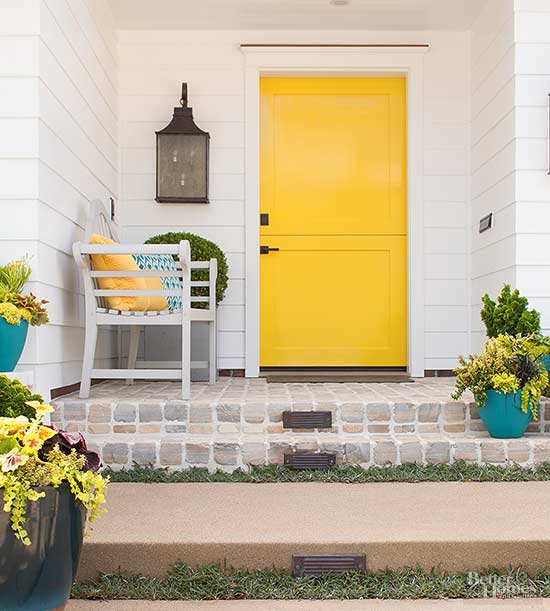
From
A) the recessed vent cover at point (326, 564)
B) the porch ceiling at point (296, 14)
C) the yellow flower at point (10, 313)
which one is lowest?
the recessed vent cover at point (326, 564)

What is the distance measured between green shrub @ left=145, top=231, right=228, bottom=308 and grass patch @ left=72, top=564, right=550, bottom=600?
2.53 m

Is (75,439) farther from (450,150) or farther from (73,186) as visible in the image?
(450,150)

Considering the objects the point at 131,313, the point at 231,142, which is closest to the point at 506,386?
the point at 131,313

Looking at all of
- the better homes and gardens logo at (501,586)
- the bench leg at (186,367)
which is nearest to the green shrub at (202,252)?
the bench leg at (186,367)

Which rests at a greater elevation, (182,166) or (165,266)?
(182,166)

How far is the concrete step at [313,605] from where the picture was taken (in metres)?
2.17

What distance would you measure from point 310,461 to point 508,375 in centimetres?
93

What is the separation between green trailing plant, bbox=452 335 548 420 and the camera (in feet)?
11.0

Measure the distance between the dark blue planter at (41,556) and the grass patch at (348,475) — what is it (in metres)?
1.29

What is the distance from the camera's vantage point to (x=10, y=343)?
298 centimetres

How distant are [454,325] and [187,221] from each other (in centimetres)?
186

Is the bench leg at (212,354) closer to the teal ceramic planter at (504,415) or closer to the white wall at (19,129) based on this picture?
the white wall at (19,129)

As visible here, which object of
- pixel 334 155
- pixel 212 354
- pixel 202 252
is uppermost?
pixel 334 155

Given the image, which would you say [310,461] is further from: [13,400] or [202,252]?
[202,252]
